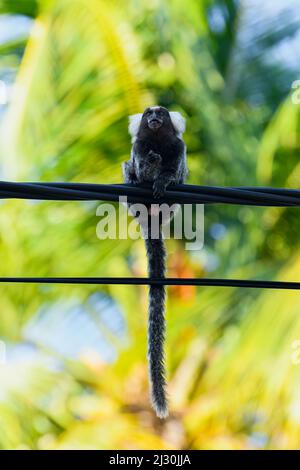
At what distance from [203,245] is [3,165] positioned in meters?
3.07

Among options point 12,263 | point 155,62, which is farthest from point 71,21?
point 12,263

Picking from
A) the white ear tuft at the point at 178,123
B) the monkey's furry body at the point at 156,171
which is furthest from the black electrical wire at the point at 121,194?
the white ear tuft at the point at 178,123

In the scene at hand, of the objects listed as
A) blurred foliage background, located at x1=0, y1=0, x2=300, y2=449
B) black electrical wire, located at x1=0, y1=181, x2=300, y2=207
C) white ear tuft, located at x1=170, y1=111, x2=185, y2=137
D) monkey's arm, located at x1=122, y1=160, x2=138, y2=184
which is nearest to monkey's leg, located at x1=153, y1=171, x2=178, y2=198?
black electrical wire, located at x1=0, y1=181, x2=300, y2=207

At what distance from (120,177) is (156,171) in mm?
6126

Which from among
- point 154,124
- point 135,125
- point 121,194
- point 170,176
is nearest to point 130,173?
point 154,124

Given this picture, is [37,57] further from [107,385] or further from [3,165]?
[107,385]

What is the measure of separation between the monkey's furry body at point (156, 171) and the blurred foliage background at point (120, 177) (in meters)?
4.94

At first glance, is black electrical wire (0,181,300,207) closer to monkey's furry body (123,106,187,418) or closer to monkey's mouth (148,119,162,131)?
monkey's furry body (123,106,187,418)

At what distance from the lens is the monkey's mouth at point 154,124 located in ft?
18.1

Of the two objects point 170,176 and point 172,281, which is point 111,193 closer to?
point 172,281

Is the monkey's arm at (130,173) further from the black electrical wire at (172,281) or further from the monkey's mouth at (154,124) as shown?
the black electrical wire at (172,281)

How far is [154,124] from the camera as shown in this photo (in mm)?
5520

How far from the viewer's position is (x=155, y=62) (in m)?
12.2
